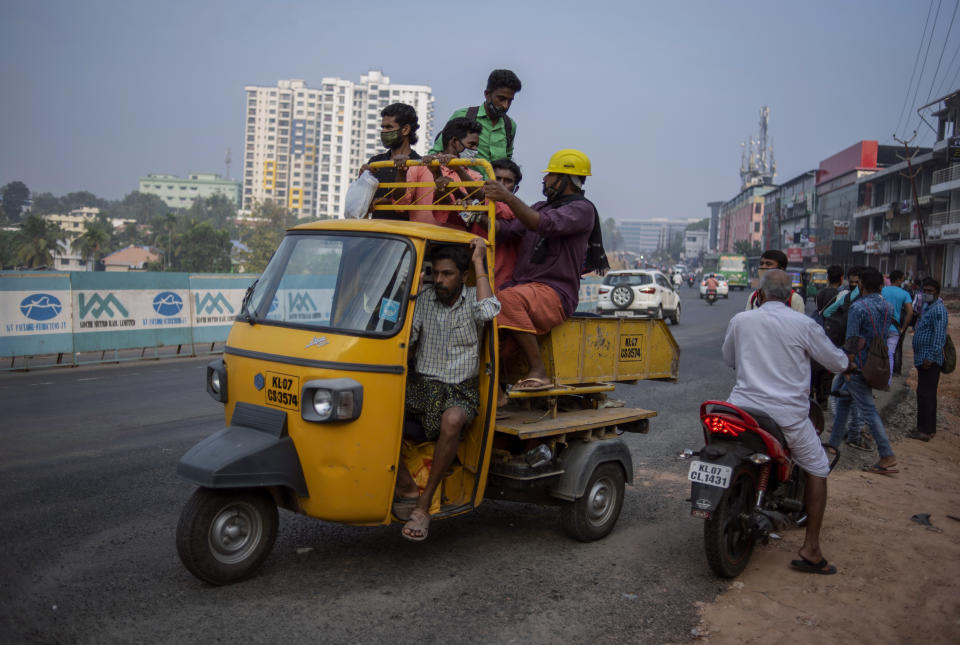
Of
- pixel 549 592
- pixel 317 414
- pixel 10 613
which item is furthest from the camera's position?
pixel 549 592

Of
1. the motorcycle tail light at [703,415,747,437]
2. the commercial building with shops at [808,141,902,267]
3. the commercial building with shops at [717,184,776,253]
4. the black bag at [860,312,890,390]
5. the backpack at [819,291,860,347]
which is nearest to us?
the motorcycle tail light at [703,415,747,437]

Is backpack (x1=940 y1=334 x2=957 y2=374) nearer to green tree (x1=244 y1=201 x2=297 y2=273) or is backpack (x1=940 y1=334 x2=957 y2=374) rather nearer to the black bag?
the black bag

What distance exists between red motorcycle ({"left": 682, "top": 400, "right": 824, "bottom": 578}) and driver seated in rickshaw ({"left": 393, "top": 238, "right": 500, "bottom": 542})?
1.49 metres

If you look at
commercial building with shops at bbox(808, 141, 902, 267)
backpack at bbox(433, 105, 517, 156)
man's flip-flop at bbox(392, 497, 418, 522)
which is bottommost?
man's flip-flop at bbox(392, 497, 418, 522)

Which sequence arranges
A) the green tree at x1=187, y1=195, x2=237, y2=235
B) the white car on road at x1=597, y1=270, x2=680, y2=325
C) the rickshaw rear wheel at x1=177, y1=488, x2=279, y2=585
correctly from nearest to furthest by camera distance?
the rickshaw rear wheel at x1=177, y1=488, x2=279, y2=585, the white car on road at x1=597, y1=270, x2=680, y2=325, the green tree at x1=187, y1=195, x2=237, y2=235

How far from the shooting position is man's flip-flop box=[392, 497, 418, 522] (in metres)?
4.48

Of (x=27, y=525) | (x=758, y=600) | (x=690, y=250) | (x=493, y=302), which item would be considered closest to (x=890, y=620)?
(x=758, y=600)

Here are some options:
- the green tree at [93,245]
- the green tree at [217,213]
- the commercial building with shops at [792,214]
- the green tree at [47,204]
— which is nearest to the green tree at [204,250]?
the green tree at [93,245]

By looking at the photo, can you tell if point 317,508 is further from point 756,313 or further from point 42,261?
point 42,261

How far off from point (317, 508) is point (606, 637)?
1.66 metres

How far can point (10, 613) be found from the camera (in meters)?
3.85

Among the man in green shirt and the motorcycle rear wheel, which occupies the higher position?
the man in green shirt

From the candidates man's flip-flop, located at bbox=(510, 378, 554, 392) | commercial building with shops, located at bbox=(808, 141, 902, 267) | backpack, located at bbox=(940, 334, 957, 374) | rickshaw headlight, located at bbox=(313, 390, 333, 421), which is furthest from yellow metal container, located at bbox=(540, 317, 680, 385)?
commercial building with shops, located at bbox=(808, 141, 902, 267)

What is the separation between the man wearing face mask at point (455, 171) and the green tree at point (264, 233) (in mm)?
85665
